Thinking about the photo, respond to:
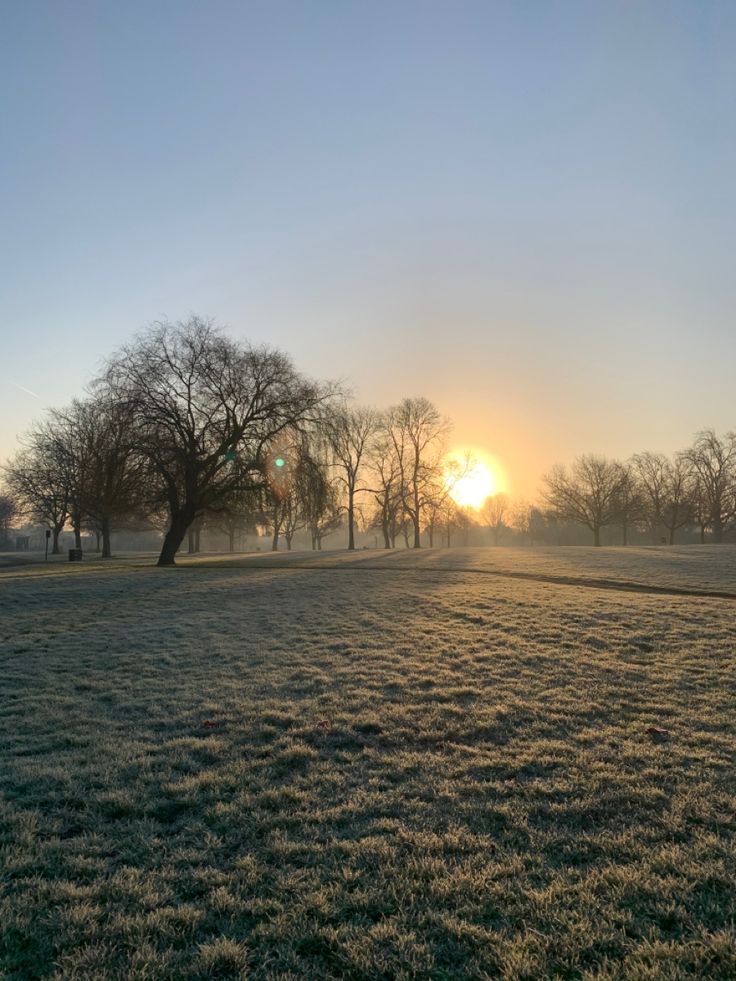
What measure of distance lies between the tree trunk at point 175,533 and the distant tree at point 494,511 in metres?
98.7

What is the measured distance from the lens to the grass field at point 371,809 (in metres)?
3.24

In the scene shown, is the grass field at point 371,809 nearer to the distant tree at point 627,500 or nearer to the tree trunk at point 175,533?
the tree trunk at point 175,533

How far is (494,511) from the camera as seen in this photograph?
12662 centimetres

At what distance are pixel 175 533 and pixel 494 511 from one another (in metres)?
101

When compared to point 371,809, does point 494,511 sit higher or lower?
higher

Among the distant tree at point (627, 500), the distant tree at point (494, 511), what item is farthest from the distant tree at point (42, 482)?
the distant tree at point (494, 511)

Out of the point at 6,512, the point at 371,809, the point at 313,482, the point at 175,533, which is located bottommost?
the point at 371,809

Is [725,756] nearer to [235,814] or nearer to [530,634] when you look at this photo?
[235,814]

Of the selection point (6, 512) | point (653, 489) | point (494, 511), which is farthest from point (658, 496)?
point (6, 512)

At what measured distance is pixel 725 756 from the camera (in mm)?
5945

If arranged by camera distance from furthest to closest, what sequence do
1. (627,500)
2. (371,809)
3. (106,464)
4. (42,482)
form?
(627,500) < (42,482) < (106,464) < (371,809)

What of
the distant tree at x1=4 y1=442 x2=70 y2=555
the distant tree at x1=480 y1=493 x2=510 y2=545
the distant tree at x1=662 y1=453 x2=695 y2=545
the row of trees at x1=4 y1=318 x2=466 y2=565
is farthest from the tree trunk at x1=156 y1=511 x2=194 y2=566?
the distant tree at x1=480 y1=493 x2=510 y2=545

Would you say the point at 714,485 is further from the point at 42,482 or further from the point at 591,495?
the point at 42,482

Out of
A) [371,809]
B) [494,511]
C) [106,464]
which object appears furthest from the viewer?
[494,511]
